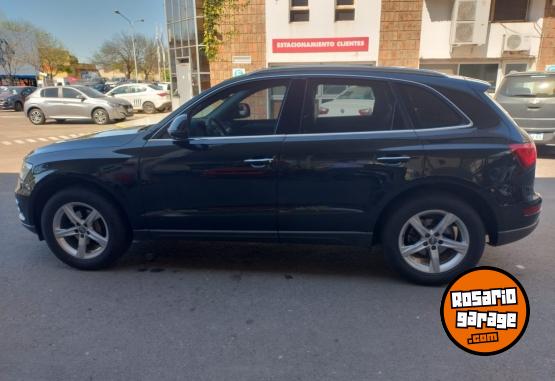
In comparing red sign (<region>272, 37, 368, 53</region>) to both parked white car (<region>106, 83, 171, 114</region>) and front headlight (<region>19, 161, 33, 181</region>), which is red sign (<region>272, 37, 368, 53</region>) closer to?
parked white car (<region>106, 83, 171, 114</region>)

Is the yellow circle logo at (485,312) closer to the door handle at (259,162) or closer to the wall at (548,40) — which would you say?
the door handle at (259,162)

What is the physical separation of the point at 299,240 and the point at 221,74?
46.3 ft

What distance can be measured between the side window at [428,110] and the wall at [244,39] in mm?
13337

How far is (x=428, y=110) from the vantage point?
3188mm

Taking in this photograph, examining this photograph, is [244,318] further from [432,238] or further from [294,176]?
[432,238]

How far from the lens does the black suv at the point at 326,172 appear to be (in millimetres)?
3113

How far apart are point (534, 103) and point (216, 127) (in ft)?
25.8

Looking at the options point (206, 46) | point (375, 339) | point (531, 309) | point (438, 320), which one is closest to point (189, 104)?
point (375, 339)

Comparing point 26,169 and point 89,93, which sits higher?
point 89,93

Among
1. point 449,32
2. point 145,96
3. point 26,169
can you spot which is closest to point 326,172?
point 26,169

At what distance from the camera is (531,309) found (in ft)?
9.75

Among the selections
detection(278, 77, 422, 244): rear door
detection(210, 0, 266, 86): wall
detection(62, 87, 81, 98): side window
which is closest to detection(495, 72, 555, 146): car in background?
detection(278, 77, 422, 244): rear door

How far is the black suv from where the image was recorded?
3113 mm

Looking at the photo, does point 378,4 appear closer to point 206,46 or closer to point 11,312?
point 206,46
